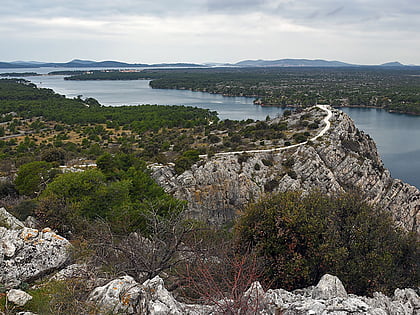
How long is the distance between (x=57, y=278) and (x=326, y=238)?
7.72m

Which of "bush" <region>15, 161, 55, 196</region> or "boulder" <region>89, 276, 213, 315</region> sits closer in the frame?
"boulder" <region>89, 276, 213, 315</region>

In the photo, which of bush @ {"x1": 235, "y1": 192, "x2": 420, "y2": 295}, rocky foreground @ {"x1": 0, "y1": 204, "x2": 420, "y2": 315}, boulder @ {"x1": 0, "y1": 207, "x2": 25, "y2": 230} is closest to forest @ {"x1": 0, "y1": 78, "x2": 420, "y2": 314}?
bush @ {"x1": 235, "y1": 192, "x2": 420, "y2": 295}

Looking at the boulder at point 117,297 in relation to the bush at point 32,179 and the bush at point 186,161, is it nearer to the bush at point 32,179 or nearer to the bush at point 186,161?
the bush at point 32,179

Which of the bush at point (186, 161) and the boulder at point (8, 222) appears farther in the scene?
the bush at point (186, 161)

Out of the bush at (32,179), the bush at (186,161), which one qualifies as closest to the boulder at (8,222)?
the bush at (32,179)

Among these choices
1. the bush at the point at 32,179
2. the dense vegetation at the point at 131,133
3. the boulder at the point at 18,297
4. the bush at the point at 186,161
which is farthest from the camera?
the dense vegetation at the point at 131,133

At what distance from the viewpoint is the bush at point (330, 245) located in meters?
9.45

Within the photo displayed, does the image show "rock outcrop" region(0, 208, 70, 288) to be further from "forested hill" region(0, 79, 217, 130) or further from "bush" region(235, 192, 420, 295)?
"forested hill" region(0, 79, 217, 130)

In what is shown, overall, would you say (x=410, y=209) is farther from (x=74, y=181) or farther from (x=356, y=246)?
(x=74, y=181)

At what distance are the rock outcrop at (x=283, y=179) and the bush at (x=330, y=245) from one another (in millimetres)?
15162

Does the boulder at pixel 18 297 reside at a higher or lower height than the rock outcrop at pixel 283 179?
higher

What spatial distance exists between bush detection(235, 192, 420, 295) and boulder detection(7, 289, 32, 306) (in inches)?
235

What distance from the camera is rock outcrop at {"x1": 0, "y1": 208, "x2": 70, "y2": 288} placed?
7453 mm

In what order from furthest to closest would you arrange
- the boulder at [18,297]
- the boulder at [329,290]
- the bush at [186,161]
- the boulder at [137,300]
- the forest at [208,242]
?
1. the bush at [186,161]
2. the boulder at [329,290]
3. the forest at [208,242]
4. the boulder at [18,297]
5. the boulder at [137,300]
